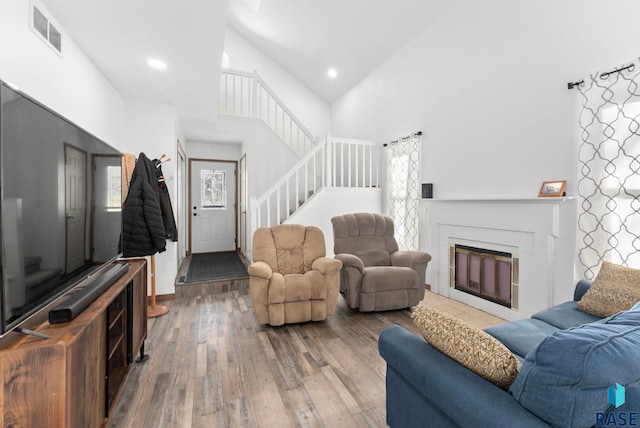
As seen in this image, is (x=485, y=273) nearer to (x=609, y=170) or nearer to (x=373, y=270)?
(x=373, y=270)

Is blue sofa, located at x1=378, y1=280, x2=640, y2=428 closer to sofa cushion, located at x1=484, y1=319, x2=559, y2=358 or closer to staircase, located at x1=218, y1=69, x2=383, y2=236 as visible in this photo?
sofa cushion, located at x1=484, y1=319, x2=559, y2=358

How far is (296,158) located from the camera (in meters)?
5.41

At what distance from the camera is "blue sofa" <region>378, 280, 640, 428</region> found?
0.68m

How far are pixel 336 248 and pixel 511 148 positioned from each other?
6.73 feet

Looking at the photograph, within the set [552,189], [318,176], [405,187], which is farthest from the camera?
[318,176]

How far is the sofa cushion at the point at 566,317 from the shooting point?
1715 millimetres

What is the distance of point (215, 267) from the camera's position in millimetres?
4594

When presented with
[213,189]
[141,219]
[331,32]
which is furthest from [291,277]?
[331,32]

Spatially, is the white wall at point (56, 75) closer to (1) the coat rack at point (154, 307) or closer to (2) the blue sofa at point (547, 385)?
(1) the coat rack at point (154, 307)

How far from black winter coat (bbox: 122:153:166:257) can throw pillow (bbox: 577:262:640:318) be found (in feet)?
11.1

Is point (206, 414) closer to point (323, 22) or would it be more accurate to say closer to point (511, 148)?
point (511, 148)

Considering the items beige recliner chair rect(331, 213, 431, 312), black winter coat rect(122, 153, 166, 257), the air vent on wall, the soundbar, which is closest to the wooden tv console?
the soundbar

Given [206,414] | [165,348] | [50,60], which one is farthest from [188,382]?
[50,60]

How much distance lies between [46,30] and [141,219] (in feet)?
4.95
